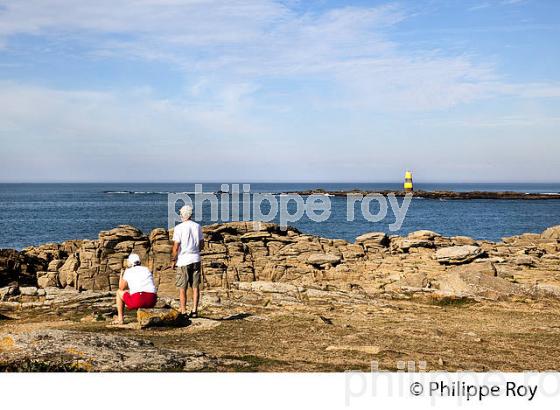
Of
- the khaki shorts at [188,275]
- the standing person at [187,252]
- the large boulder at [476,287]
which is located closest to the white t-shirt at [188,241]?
the standing person at [187,252]

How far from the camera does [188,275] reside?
587 inches

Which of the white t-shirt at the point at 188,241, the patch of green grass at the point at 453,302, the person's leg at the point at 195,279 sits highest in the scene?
the white t-shirt at the point at 188,241

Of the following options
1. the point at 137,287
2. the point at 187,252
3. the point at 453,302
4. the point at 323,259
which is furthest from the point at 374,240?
the point at 137,287

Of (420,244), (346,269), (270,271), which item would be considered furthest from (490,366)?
(420,244)

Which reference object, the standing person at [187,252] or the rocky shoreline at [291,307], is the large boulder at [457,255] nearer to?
the rocky shoreline at [291,307]

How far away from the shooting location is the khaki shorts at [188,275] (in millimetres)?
14844

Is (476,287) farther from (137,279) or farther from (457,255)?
(137,279)

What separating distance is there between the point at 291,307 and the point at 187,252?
184 inches

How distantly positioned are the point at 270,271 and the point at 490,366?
17860mm

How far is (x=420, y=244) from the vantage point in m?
32.7

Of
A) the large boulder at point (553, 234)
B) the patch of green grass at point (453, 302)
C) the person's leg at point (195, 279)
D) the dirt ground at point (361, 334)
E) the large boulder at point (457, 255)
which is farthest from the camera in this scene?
the large boulder at point (553, 234)

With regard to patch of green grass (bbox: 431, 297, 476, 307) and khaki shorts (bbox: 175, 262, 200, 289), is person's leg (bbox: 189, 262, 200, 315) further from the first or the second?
patch of green grass (bbox: 431, 297, 476, 307)

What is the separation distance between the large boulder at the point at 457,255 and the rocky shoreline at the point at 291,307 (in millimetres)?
64

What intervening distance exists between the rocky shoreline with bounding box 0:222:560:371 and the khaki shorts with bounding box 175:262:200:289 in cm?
98
